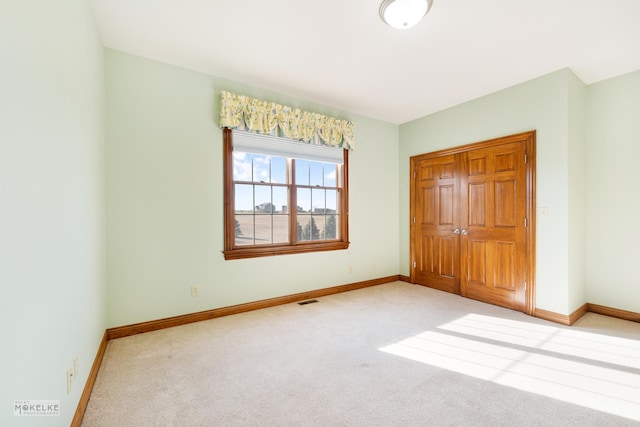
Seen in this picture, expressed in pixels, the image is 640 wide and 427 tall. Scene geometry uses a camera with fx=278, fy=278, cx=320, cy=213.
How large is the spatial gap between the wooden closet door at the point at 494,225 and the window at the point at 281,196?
5.85 ft

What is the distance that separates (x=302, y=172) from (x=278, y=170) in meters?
0.38

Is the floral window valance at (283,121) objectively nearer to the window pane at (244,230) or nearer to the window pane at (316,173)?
the window pane at (316,173)

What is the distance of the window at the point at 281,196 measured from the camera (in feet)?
11.2

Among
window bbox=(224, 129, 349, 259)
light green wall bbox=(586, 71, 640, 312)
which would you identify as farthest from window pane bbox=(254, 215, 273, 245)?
light green wall bbox=(586, 71, 640, 312)

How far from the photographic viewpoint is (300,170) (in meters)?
4.01

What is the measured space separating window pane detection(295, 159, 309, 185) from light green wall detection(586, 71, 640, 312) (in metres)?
3.58

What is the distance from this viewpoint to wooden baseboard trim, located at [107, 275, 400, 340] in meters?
2.77

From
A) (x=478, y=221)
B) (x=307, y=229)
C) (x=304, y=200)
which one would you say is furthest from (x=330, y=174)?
(x=478, y=221)

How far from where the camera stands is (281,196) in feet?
12.7

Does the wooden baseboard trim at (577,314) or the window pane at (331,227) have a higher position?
the window pane at (331,227)

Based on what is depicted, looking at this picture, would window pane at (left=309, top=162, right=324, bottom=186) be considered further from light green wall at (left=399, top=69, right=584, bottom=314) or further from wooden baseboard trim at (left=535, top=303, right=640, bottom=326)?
wooden baseboard trim at (left=535, top=303, right=640, bottom=326)

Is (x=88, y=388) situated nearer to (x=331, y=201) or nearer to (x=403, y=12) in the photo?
(x=331, y=201)

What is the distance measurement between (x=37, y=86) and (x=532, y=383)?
3.37 meters

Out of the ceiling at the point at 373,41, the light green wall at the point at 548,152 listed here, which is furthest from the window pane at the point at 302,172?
the light green wall at the point at 548,152
